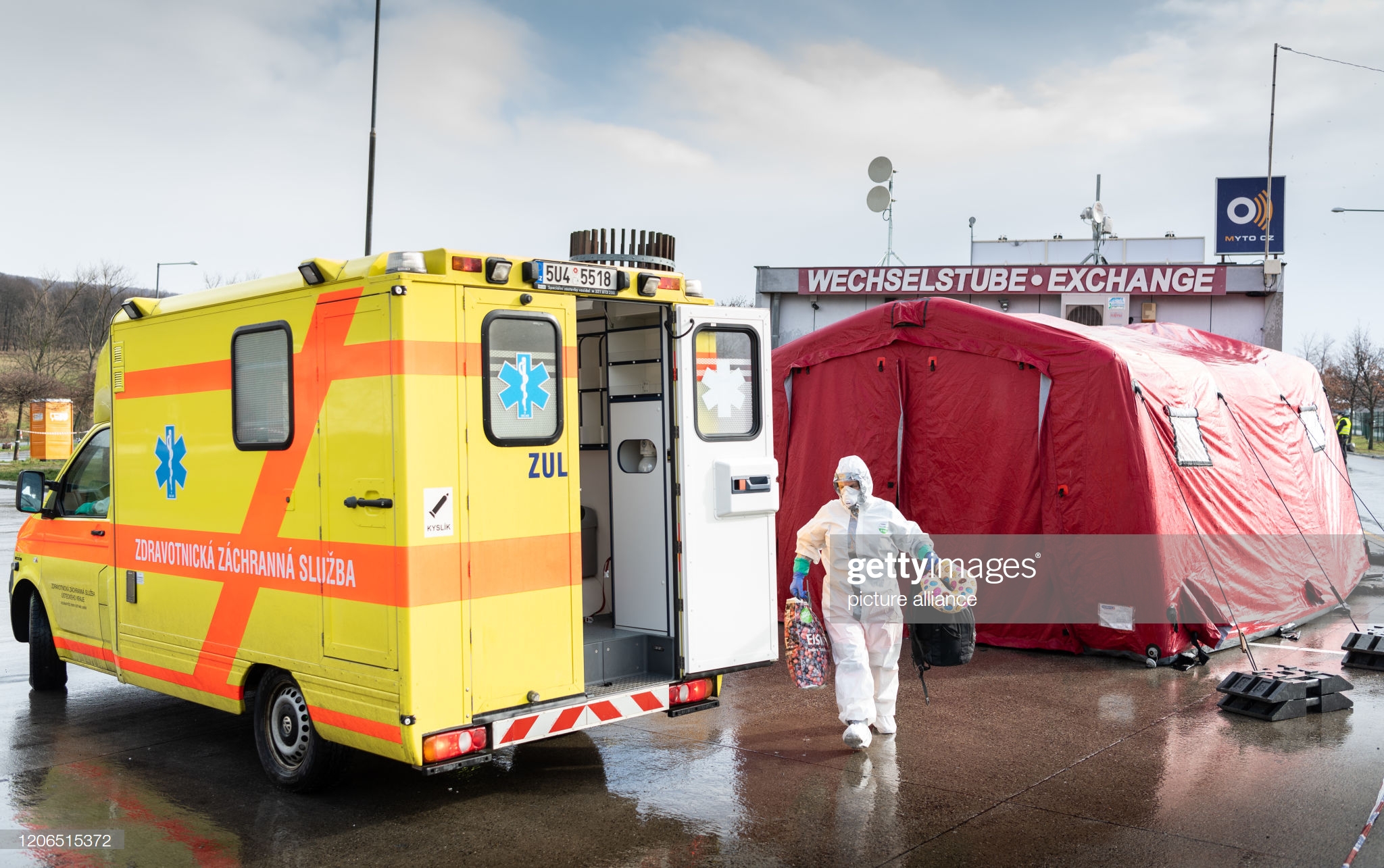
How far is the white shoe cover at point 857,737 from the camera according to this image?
6441mm

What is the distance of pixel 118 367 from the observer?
22.5 ft

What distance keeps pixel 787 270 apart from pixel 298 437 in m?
17.4

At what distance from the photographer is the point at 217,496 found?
19.7 ft

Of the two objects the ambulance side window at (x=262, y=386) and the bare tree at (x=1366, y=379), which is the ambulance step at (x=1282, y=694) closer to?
the ambulance side window at (x=262, y=386)

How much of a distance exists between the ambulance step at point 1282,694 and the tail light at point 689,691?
3653mm

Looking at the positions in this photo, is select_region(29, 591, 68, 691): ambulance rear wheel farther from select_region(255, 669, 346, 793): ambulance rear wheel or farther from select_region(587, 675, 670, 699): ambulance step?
select_region(587, 675, 670, 699): ambulance step

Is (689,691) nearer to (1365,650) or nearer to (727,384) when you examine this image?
(727,384)

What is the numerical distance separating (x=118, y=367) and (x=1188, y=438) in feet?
26.6

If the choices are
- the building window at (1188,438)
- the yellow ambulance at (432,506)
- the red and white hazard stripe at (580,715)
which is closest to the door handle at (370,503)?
the yellow ambulance at (432,506)

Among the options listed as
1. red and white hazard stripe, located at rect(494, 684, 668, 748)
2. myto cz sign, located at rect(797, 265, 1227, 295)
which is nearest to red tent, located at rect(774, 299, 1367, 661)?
red and white hazard stripe, located at rect(494, 684, 668, 748)

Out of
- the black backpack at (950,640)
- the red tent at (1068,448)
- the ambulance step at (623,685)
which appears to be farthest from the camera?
the red tent at (1068,448)

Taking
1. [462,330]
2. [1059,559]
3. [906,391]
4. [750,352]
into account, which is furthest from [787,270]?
[462,330]

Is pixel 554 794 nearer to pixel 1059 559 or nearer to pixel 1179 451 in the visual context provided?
pixel 1059 559

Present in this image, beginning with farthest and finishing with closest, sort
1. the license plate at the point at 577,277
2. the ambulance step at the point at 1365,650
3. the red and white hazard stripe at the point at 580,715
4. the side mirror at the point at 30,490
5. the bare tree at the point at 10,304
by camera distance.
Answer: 1. the bare tree at the point at 10,304
2. the ambulance step at the point at 1365,650
3. the side mirror at the point at 30,490
4. the license plate at the point at 577,277
5. the red and white hazard stripe at the point at 580,715
